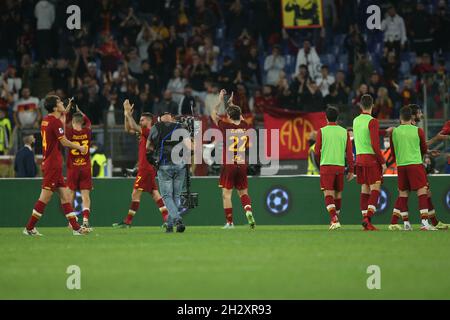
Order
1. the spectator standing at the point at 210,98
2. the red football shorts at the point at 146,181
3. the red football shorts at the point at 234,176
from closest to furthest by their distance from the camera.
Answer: the red football shorts at the point at 234,176 < the red football shorts at the point at 146,181 < the spectator standing at the point at 210,98

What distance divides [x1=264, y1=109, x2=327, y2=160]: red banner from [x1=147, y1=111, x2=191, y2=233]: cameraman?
646 cm

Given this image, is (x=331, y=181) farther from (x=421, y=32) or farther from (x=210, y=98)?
(x=421, y=32)

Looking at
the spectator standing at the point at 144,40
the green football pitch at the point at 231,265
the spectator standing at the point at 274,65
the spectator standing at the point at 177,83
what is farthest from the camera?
the spectator standing at the point at 144,40

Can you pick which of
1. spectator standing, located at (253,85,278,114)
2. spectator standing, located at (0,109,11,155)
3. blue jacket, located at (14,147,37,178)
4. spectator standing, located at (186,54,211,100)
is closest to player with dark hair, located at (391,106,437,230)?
blue jacket, located at (14,147,37,178)

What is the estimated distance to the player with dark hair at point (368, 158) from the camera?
20281mm

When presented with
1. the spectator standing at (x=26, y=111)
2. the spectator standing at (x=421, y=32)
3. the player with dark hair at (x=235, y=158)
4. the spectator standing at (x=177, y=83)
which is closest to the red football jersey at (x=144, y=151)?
the player with dark hair at (x=235, y=158)

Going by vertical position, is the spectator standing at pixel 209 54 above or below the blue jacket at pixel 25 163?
above

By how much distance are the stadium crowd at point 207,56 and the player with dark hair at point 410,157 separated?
8261 mm

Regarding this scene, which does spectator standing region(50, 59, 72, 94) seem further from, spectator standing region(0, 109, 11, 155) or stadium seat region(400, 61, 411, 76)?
stadium seat region(400, 61, 411, 76)

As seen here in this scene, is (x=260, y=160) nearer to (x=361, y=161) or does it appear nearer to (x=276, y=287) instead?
(x=361, y=161)

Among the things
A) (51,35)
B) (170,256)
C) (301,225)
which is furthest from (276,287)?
(51,35)

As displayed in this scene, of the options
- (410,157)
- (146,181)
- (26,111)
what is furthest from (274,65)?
(410,157)

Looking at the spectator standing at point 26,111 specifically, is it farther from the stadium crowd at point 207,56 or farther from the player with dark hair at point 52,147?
the player with dark hair at point 52,147

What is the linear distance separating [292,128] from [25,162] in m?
6.30
